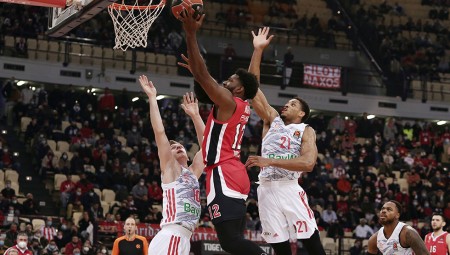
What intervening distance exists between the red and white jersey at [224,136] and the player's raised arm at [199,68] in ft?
0.36

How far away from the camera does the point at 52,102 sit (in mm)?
29625

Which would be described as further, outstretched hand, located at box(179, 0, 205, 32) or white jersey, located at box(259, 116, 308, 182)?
white jersey, located at box(259, 116, 308, 182)

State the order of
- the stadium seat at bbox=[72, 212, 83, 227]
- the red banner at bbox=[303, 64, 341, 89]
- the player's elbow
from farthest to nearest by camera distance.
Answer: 1. the red banner at bbox=[303, 64, 341, 89]
2. the stadium seat at bbox=[72, 212, 83, 227]
3. the player's elbow

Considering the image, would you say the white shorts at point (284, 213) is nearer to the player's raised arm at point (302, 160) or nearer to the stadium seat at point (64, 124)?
the player's raised arm at point (302, 160)

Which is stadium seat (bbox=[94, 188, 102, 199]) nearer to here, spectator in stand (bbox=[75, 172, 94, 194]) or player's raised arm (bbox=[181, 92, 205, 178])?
spectator in stand (bbox=[75, 172, 94, 194])

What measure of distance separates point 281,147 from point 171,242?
5.83 feet

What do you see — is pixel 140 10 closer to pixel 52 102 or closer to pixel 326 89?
pixel 52 102

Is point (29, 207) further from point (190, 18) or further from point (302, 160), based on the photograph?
point (190, 18)

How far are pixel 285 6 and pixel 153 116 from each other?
2967 centimetres

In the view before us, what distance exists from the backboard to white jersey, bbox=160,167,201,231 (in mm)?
3559

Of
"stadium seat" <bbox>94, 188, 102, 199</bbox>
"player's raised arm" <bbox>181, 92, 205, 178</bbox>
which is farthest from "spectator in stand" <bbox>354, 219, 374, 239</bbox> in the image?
"player's raised arm" <bbox>181, 92, 205, 178</bbox>

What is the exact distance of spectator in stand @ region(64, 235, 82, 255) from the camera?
20486 mm

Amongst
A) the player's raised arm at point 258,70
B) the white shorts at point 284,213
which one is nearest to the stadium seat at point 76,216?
the player's raised arm at point 258,70

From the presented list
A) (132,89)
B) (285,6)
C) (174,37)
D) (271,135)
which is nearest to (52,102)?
(132,89)
